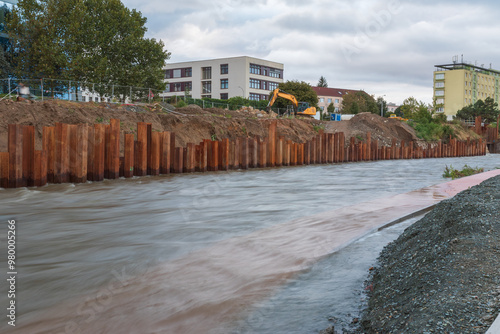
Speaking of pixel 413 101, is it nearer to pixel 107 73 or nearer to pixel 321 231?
pixel 107 73

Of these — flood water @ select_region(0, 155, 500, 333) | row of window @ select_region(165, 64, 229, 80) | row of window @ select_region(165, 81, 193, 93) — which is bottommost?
flood water @ select_region(0, 155, 500, 333)

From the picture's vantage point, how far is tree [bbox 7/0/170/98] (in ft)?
114

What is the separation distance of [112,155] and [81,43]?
2721cm

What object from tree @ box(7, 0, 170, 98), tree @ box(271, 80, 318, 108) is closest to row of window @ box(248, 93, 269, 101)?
tree @ box(271, 80, 318, 108)

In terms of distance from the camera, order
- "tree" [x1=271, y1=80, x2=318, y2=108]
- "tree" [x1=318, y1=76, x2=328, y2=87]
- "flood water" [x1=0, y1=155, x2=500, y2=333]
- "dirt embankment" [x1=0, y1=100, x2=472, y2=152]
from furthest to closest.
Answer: "tree" [x1=318, y1=76, x2=328, y2=87] → "tree" [x1=271, y1=80, x2=318, y2=108] → "dirt embankment" [x1=0, y1=100, x2=472, y2=152] → "flood water" [x1=0, y1=155, x2=500, y2=333]

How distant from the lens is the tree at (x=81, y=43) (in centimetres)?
3469

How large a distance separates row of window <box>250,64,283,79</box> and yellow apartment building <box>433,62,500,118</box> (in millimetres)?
49580

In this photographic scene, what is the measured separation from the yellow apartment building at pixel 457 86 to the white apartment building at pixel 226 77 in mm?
51471

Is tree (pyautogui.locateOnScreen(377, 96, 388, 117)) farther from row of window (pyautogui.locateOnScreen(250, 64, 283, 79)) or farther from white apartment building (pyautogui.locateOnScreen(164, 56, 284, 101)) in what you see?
white apartment building (pyautogui.locateOnScreen(164, 56, 284, 101))

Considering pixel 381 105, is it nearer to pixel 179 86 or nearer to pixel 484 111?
pixel 484 111

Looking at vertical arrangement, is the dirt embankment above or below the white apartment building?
below

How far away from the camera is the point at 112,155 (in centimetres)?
1214

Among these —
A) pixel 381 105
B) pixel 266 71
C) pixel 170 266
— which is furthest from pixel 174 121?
pixel 381 105

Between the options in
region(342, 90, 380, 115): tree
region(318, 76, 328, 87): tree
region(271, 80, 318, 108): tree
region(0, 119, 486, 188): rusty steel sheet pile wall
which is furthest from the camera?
region(318, 76, 328, 87): tree
